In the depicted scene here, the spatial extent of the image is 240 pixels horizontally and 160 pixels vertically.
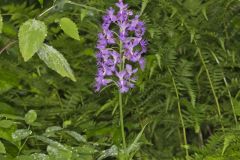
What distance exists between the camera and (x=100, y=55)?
67.4 inches

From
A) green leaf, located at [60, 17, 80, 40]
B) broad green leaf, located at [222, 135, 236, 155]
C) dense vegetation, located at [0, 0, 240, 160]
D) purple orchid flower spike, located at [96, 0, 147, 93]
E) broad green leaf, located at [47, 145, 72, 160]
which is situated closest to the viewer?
green leaf, located at [60, 17, 80, 40]

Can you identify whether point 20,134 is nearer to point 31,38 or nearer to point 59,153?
point 59,153

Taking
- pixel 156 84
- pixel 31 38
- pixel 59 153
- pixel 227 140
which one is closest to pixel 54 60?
pixel 31 38

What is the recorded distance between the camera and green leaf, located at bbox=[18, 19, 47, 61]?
1229mm

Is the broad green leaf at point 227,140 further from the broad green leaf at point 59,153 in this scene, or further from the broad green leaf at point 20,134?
the broad green leaf at point 20,134

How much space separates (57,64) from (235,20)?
1318 mm

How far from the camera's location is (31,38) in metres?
1.25

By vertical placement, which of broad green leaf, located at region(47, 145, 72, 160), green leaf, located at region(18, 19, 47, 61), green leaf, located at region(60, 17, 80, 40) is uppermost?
green leaf, located at region(60, 17, 80, 40)

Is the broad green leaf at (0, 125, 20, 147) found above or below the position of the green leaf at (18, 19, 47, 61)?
below

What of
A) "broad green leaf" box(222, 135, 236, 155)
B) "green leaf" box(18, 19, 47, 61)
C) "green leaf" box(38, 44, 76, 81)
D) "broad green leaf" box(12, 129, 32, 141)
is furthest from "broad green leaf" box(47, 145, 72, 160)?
"broad green leaf" box(222, 135, 236, 155)

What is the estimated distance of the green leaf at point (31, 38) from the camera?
123cm

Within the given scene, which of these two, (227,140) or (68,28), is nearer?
(68,28)

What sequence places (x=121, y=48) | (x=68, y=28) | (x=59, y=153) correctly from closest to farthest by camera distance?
(x=68, y=28) < (x=59, y=153) < (x=121, y=48)

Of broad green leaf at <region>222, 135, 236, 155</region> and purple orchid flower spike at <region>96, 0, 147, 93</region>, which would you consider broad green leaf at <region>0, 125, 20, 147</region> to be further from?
broad green leaf at <region>222, 135, 236, 155</region>
